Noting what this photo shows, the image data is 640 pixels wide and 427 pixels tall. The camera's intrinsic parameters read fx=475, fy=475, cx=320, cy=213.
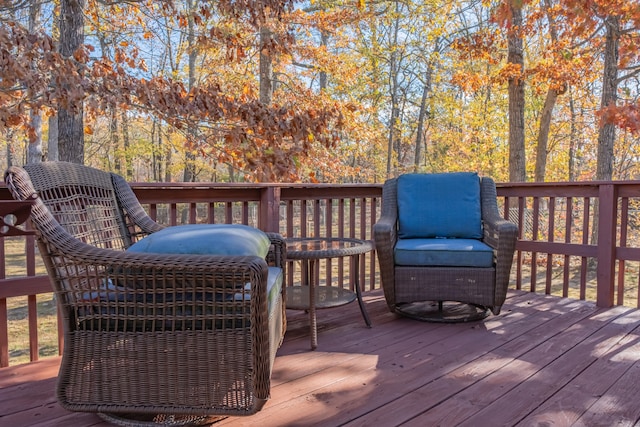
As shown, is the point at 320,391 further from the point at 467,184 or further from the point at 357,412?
the point at 467,184

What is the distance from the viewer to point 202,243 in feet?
5.51

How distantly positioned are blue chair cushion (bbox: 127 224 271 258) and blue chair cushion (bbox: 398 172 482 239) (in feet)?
6.11

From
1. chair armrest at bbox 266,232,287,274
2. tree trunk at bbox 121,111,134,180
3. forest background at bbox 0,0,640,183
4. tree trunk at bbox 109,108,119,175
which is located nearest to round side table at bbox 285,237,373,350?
chair armrest at bbox 266,232,287,274

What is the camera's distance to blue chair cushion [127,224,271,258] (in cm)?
166

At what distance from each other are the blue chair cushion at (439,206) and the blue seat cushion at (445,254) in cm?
30

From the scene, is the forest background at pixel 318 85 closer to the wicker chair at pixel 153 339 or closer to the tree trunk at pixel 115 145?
the tree trunk at pixel 115 145

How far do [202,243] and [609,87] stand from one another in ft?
24.5

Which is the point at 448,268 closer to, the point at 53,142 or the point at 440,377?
the point at 440,377

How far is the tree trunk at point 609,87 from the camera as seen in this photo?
6.91m

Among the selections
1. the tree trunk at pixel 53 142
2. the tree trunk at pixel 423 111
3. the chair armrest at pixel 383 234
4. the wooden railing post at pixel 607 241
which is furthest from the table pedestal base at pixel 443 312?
the tree trunk at pixel 423 111

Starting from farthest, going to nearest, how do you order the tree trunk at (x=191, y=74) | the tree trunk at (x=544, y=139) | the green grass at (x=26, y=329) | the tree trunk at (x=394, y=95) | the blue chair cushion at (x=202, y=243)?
the tree trunk at (x=394, y=95)
the tree trunk at (x=544, y=139)
the tree trunk at (x=191, y=74)
the green grass at (x=26, y=329)
the blue chair cushion at (x=202, y=243)

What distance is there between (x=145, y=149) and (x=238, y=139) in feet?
24.4

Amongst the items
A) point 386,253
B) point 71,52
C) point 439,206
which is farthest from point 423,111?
point 386,253

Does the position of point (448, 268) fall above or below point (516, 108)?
below
